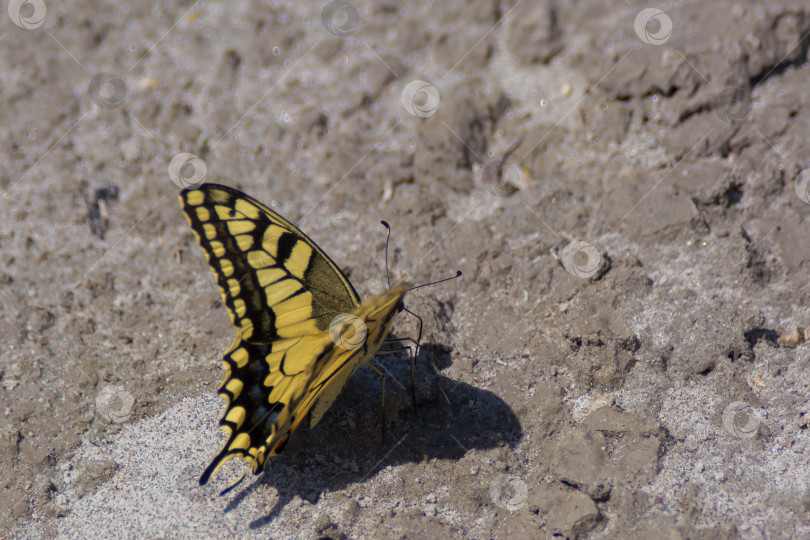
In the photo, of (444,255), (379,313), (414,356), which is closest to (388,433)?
(414,356)

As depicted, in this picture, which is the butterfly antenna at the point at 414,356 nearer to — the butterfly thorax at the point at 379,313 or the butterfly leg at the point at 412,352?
the butterfly leg at the point at 412,352

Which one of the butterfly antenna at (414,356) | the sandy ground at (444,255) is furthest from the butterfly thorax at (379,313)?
the sandy ground at (444,255)

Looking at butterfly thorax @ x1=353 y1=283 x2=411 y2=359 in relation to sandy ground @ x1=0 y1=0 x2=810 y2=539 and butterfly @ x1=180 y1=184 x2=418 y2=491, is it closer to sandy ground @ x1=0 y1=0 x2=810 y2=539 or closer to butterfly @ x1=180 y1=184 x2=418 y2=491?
butterfly @ x1=180 y1=184 x2=418 y2=491

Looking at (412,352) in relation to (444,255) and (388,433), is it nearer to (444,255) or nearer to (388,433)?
(388,433)

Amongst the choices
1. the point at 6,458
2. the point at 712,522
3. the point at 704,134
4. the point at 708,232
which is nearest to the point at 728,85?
the point at 704,134

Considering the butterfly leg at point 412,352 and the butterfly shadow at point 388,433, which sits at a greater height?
the butterfly leg at point 412,352
